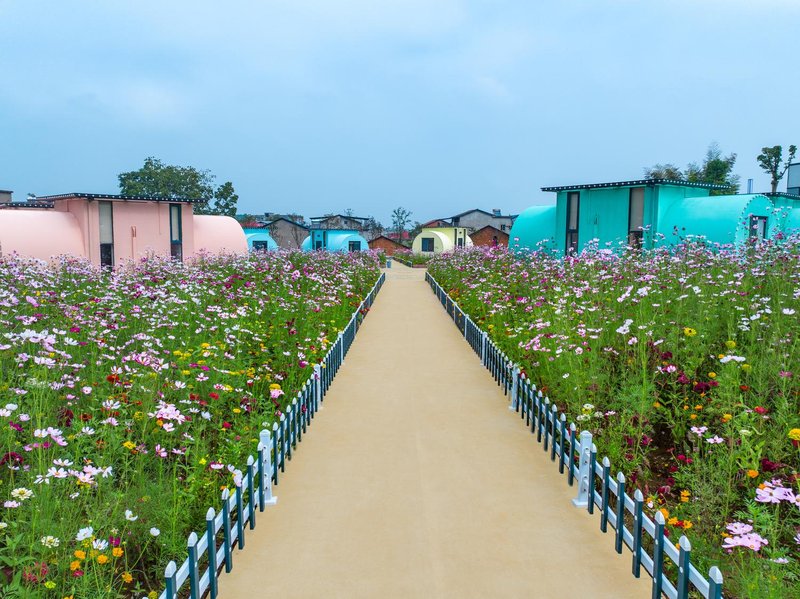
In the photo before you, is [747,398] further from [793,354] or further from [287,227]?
[287,227]

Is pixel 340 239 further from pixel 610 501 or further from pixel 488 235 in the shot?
pixel 610 501

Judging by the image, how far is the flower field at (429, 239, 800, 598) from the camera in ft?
14.4

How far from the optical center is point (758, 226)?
2112cm

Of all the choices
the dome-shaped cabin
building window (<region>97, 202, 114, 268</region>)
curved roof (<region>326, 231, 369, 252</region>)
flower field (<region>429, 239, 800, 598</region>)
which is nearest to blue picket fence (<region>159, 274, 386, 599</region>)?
flower field (<region>429, 239, 800, 598</region>)

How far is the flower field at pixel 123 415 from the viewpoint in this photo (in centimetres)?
399

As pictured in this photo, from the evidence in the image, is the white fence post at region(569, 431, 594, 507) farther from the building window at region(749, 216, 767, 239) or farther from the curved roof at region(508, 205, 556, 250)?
the curved roof at region(508, 205, 556, 250)

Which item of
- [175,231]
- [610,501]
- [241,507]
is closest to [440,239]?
[175,231]

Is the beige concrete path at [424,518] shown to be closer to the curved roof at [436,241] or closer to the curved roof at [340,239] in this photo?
the curved roof at [340,239]

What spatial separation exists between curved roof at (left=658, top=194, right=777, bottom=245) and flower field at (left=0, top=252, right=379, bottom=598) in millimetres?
15165

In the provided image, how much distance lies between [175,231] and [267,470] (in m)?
26.1

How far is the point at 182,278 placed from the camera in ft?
41.2

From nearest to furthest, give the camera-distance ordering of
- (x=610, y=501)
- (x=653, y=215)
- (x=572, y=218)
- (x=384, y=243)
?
(x=610, y=501) < (x=653, y=215) < (x=572, y=218) < (x=384, y=243)

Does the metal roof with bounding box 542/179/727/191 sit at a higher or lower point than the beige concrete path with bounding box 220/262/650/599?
higher

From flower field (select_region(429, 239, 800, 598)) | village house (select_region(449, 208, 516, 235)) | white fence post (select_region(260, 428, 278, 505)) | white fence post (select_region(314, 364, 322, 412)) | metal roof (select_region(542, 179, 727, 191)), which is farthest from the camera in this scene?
village house (select_region(449, 208, 516, 235))
